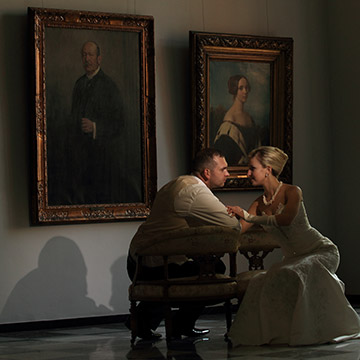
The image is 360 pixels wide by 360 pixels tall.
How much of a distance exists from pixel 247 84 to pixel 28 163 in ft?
8.46

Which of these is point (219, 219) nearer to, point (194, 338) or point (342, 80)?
point (194, 338)

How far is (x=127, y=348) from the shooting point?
6.57 meters

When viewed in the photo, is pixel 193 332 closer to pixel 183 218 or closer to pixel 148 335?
pixel 148 335

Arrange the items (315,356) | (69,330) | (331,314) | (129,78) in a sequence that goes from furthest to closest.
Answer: (129,78) → (69,330) → (331,314) → (315,356)

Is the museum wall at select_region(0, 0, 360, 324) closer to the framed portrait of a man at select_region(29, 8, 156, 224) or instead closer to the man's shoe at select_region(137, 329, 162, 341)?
the framed portrait of a man at select_region(29, 8, 156, 224)

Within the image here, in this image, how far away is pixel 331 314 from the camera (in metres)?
6.43

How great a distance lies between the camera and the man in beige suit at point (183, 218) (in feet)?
21.9

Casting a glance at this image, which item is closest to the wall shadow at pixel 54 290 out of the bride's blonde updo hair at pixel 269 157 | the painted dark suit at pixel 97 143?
the painted dark suit at pixel 97 143

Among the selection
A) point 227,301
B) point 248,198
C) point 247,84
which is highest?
point 247,84

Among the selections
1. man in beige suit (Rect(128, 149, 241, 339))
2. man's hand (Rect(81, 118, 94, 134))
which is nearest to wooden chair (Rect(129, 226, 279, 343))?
man in beige suit (Rect(128, 149, 241, 339))

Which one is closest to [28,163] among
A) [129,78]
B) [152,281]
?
[129,78]

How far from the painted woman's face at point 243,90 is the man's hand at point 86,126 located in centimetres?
174

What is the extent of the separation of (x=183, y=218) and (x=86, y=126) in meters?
1.98

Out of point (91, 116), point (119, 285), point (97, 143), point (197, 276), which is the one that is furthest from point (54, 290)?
point (197, 276)
